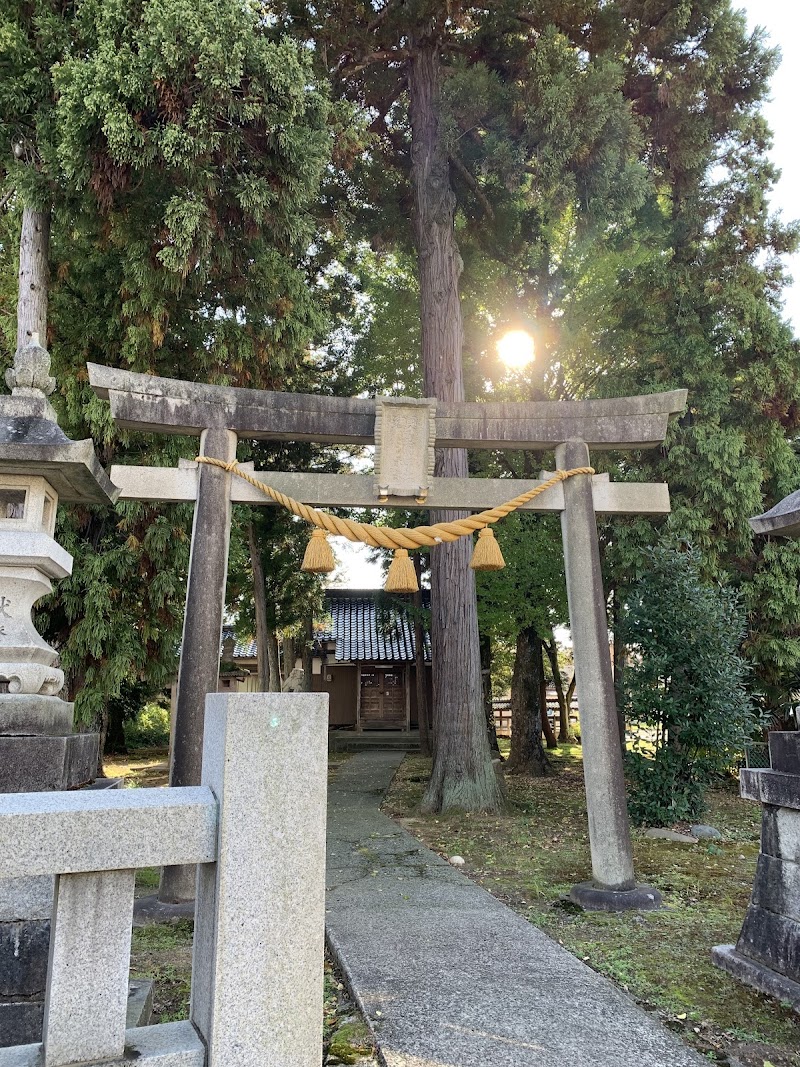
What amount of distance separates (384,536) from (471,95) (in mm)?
6676

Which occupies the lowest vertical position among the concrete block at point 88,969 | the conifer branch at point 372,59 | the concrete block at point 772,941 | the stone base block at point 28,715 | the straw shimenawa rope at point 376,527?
the concrete block at point 772,941

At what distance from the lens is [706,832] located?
7.61 meters

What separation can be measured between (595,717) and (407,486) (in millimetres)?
2309

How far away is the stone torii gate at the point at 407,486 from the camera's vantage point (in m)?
5.18

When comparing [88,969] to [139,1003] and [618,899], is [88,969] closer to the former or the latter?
[139,1003]

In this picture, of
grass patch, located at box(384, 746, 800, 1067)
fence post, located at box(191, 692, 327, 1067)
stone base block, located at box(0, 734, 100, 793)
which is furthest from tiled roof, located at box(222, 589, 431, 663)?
fence post, located at box(191, 692, 327, 1067)

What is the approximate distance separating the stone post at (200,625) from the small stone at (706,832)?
17.7ft

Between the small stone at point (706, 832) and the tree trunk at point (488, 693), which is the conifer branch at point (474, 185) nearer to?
the tree trunk at point (488, 693)

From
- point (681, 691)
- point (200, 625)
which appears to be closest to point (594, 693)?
point (200, 625)

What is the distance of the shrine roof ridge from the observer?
556cm

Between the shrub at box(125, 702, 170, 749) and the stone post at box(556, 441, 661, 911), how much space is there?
16.5m

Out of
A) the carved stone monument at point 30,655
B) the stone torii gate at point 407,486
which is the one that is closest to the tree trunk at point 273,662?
the stone torii gate at point 407,486

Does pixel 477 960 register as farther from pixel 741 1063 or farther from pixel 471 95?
pixel 471 95

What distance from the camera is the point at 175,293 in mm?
7984
